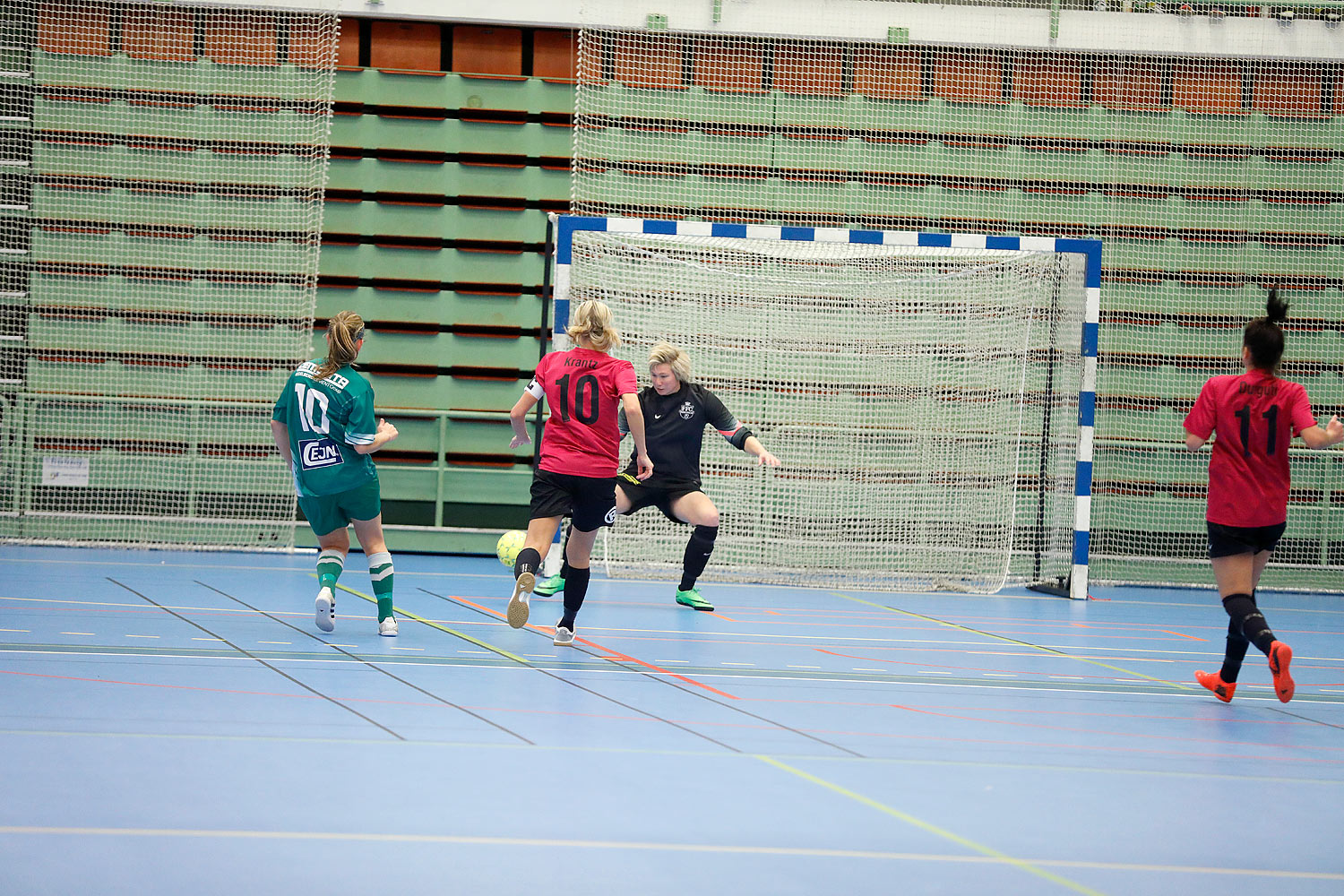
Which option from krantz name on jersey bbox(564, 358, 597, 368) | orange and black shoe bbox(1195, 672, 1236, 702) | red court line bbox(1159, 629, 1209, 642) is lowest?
red court line bbox(1159, 629, 1209, 642)

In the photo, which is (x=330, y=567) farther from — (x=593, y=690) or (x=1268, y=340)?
(x=1268, y=340)

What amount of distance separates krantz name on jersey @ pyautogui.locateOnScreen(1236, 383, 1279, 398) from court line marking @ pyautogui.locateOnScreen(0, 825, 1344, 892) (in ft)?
10.0

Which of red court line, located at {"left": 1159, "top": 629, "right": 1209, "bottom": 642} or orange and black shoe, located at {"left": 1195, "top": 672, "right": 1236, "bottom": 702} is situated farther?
red court line, located at {"left": 1159, "top": 629, "right": 1209, "bottom": 642}

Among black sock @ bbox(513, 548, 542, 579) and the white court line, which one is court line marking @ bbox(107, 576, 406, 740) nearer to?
the white court line

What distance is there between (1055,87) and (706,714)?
364 inches

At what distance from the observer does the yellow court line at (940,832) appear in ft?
9.91

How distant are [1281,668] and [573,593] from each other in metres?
3.34

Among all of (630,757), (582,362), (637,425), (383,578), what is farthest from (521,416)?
(630,757)

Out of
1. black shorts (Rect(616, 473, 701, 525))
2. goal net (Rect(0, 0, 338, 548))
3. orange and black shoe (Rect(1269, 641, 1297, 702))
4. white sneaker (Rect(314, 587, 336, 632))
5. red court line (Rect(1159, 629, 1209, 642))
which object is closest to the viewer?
orange and black shoe (Rect(1269, 641, 1297, 702))

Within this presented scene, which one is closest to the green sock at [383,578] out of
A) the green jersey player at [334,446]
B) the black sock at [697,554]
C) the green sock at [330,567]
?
the green jersey player at [334,446]

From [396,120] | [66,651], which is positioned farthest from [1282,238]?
[66,651]

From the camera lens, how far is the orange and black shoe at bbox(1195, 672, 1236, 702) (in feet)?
19.4

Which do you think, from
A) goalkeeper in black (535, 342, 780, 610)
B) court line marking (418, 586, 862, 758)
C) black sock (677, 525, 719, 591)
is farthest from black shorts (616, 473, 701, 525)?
court line marking (418, 586, 862, 758)

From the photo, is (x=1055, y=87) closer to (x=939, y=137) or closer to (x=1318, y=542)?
(x=939, y=137)
